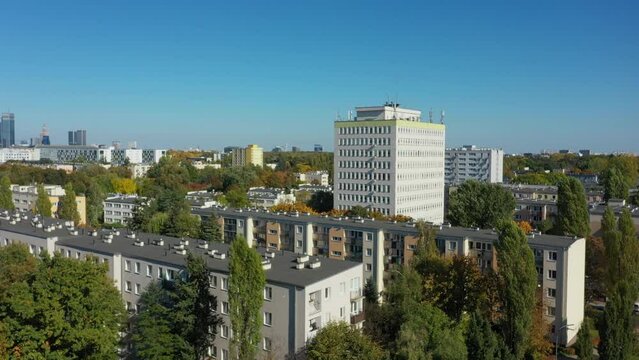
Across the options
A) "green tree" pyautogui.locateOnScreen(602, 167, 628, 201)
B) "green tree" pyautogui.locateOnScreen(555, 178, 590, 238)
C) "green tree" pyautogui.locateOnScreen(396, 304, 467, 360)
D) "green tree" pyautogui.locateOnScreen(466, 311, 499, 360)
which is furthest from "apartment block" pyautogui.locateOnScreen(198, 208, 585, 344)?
"green tree" pyautogui.locateOnScreen(602, 167, 628, 201)

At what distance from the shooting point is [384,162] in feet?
227

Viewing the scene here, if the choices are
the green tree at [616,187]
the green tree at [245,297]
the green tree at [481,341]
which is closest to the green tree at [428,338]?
the green tree at [481,341]

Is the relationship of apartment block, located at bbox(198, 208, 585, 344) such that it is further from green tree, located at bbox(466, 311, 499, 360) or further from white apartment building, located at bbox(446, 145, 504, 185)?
white apartment building, located at bbox(446, 145, 504, 185)

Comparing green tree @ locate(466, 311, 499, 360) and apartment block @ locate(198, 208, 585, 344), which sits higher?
apartment block @ locate(198, 208, 585, 344)

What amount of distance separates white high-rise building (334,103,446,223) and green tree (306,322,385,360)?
149ft

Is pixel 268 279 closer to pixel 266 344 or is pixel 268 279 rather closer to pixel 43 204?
pixel 266 344

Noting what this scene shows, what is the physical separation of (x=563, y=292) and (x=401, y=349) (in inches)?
580

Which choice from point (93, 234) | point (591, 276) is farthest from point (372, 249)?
point (93, 234)

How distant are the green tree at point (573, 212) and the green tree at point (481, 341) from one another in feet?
76.6

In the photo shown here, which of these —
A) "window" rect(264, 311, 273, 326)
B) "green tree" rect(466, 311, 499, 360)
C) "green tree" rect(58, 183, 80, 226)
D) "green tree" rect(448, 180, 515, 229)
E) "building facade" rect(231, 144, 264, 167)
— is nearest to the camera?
"window" rect(264, 311, 273, 326)

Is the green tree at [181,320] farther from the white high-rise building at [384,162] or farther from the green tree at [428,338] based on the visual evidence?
the white high-rise building at [384,162]

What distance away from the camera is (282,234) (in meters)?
46.6

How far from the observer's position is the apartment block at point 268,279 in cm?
2495

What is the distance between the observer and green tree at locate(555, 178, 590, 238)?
46.2 meters
